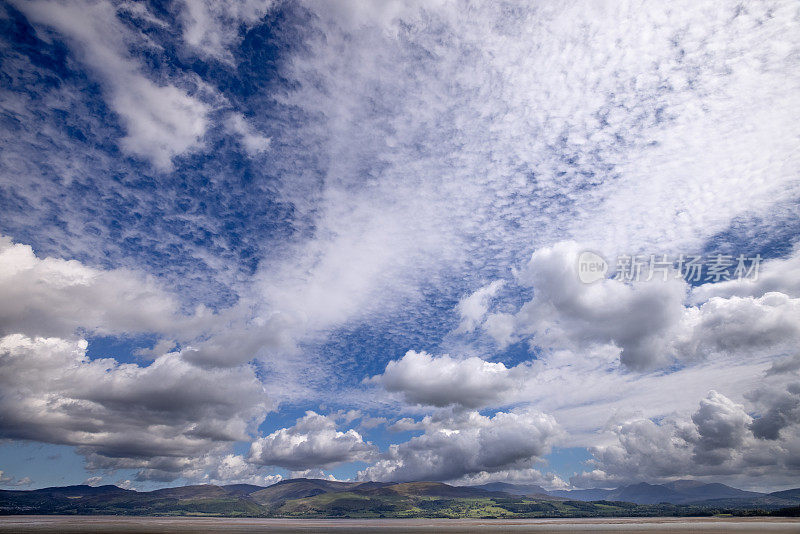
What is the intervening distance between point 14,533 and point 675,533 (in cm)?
29883

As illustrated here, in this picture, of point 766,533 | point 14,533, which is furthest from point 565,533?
point 14,533

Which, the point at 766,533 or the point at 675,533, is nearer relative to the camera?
the point at 766,533

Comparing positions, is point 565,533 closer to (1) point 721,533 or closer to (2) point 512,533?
(2) point 512,533

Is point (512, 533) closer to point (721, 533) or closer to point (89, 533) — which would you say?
point (721, 533)

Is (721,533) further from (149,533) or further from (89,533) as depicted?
(89,533)

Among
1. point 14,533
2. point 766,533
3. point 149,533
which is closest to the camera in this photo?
point 766,533

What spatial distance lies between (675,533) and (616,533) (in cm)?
2475

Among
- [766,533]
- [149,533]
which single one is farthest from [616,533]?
[149,533]

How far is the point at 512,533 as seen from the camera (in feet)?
655

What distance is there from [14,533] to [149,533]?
2116 inches

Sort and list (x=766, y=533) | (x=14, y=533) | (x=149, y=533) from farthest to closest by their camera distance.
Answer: (x=149, y=533)
(x=14, y=533)
(x=766, y=533)

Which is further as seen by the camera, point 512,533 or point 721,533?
point 512,533

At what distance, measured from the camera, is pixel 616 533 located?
623 ft

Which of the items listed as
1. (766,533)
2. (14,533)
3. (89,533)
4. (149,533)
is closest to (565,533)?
(766,533)
